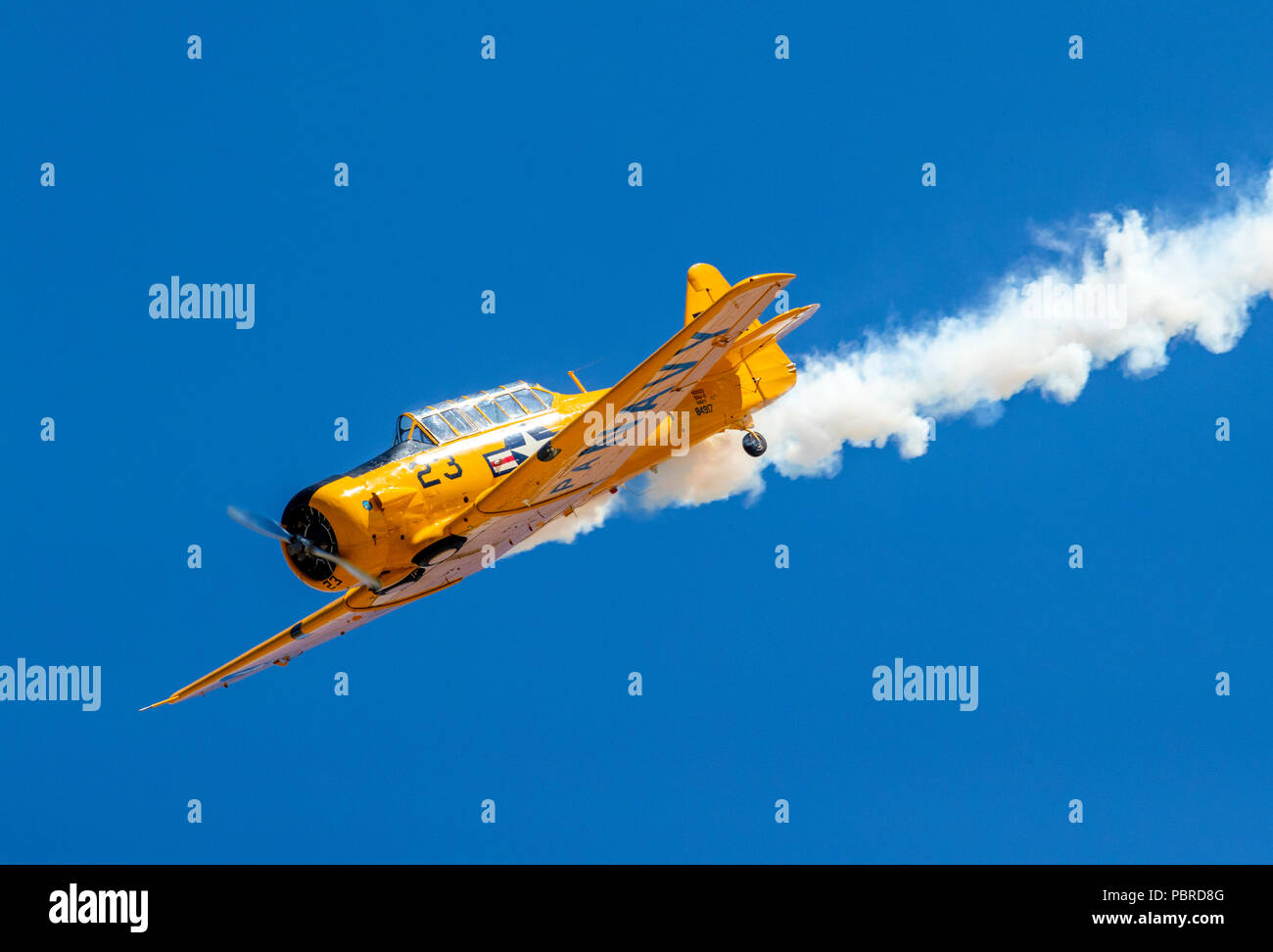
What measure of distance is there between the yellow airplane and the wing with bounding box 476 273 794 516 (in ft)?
0.10

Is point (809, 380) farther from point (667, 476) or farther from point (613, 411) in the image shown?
point (613, 411)

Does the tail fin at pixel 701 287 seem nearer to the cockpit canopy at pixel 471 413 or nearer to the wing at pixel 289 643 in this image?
the cockpit canopy at pixel 471 413

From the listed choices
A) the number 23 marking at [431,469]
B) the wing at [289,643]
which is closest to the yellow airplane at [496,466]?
the number 23 marking at [431,469]

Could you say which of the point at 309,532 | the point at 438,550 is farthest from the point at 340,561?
the point at 438,550

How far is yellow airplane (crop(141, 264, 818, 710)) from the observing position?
25.5m

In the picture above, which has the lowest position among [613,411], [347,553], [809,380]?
[347,553]

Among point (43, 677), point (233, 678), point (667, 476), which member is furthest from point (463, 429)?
point (43, 677)

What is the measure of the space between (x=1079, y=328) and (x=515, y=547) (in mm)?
15979

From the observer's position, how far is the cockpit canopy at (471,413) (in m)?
26.7

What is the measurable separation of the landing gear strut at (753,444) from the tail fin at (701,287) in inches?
130

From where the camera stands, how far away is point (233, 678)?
32.5m

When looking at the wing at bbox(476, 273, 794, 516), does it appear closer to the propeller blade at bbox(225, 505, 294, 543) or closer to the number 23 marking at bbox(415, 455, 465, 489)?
the number 23 marking at bbox(415, 455, 465, 489)

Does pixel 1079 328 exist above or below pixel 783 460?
above

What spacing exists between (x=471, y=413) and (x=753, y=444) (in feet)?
21.1
